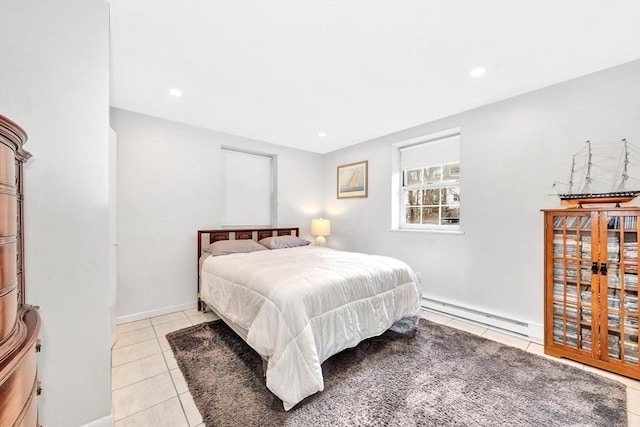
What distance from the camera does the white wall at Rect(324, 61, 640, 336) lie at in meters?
2.22

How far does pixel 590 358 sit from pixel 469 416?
135 cm

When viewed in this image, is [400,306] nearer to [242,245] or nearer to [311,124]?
[242,245]

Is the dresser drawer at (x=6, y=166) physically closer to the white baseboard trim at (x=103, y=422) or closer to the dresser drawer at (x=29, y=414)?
the dresser drawer at (x=29, y=414)

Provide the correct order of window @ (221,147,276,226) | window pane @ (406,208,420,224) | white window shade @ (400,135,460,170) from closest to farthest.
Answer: white window shade @ (400,135,460,170) < window pane @ (406,208,420,224) < window @ (221,147,276,226)

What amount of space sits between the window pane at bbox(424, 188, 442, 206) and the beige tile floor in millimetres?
1519

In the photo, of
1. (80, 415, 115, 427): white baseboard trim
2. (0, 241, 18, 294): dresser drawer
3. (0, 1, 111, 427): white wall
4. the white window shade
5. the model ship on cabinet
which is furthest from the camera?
the white window shade

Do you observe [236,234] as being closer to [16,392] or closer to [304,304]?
[304,304]

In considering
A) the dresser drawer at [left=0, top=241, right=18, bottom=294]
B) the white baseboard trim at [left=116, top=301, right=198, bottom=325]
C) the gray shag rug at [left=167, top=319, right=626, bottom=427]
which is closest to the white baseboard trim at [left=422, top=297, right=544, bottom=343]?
the gray shag rug at [left=167, top=319, right=626, bottom=427]

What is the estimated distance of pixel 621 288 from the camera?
1947mm

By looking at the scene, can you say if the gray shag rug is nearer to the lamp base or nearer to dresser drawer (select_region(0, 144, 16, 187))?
dresser drawer (select_region(0, 144, 16, 187))

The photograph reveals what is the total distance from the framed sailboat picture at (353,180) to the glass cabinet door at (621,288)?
2.75 m

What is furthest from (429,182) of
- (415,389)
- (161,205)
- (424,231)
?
(161,205)

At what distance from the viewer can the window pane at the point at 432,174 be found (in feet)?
11.5

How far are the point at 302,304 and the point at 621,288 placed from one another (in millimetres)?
2419
